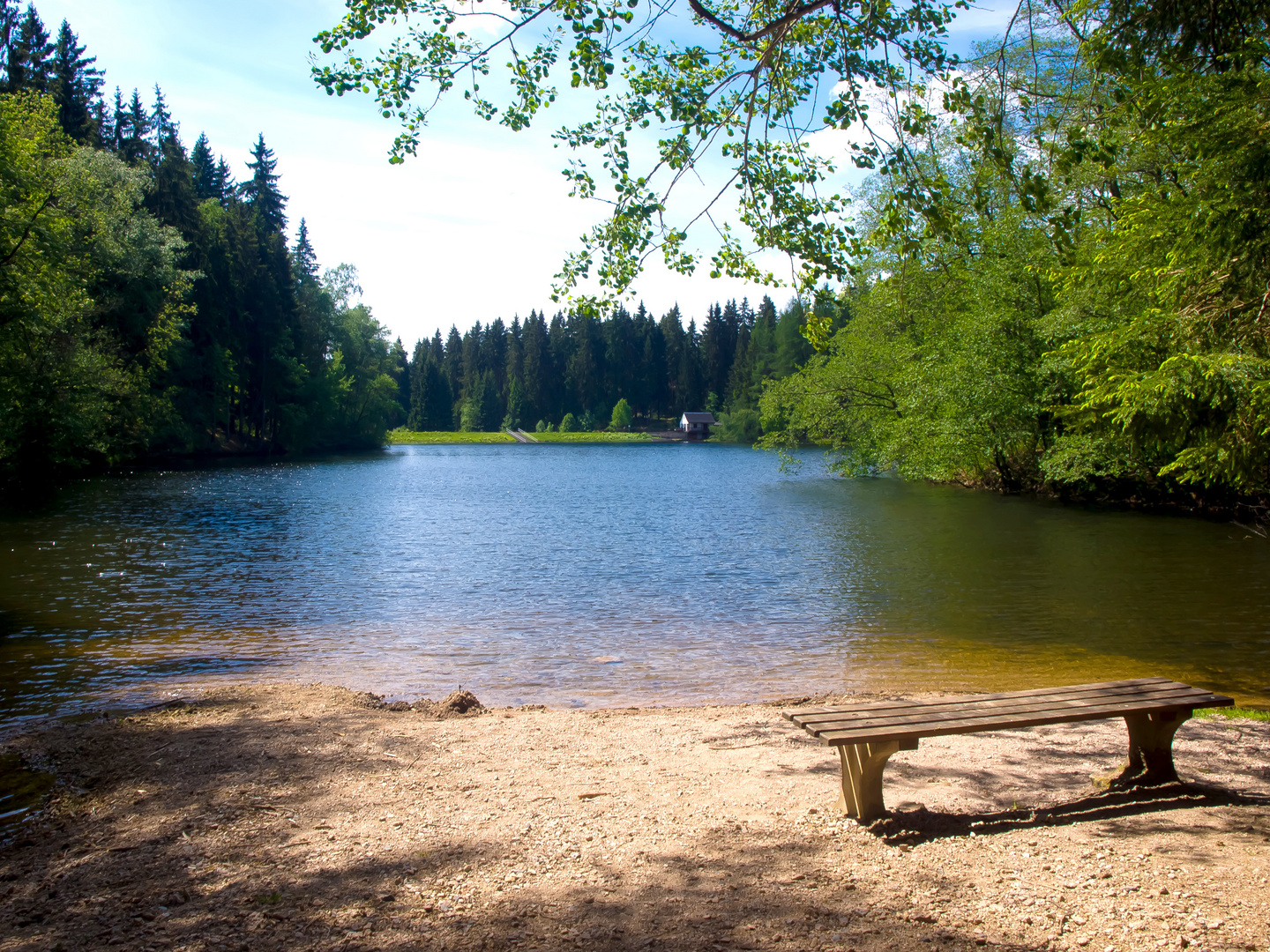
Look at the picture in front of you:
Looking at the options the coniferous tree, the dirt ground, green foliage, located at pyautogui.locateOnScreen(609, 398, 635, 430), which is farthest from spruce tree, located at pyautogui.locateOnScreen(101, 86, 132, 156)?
green foliage, located at pyautogui.locateOnScreen(609, 398, 635, 430)

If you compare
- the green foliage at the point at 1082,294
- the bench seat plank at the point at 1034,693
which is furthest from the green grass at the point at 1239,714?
the green foliage at the point at 1082,294

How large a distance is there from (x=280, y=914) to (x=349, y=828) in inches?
46.2

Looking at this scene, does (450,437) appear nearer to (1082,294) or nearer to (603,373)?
(603,373)

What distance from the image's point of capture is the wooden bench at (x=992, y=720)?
5.16 meters

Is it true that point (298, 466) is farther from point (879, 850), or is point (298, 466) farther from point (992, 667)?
point (879, 850)

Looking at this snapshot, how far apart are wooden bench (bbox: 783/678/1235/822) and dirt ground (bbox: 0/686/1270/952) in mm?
202

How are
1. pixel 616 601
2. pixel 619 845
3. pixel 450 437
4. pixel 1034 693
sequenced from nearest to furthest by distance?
pixel 619 845, pixel 1034 693, pixel 616 601, pixel 450 437

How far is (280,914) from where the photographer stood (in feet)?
13.8

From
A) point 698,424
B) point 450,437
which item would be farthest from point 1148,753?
point 450,437

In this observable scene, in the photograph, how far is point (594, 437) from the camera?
134 m

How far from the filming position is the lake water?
11.1m

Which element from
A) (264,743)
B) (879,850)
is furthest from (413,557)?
(879,850)

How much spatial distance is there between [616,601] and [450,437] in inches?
4871

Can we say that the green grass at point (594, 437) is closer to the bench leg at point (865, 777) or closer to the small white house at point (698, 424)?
the small white house at point (698, 424)
